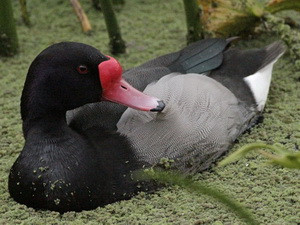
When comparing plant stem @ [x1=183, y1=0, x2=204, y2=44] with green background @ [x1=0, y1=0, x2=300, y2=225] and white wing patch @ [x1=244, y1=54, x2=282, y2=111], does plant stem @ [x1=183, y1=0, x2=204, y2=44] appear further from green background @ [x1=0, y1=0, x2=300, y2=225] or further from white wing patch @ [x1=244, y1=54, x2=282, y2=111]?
white wing patch @ [x1=244, y1=54, x2=282, y2=111]

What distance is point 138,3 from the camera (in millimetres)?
4738

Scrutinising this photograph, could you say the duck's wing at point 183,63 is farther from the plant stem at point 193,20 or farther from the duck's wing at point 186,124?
the plant stem at point 193,20

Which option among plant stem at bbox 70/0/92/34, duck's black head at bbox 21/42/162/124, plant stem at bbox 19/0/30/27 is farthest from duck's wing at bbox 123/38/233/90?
plant stem at bbox 19/0/30/27

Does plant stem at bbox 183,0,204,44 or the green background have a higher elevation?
plant stem at bbox 183,0,204,44

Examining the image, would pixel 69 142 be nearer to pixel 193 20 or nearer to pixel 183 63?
pixel 183 63

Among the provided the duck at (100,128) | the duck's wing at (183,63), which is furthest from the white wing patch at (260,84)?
the duck at (100,128)

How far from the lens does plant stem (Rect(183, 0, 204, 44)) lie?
3.73 metres

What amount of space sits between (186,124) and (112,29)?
4.13ft

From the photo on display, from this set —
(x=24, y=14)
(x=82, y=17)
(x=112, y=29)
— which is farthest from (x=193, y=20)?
(x=24, y=14)

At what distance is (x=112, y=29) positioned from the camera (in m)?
3.83

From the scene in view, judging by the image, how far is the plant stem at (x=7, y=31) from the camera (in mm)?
A: 3771

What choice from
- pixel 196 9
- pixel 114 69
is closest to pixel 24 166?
pixel 114 69

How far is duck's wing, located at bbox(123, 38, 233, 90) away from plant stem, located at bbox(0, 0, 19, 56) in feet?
3.40

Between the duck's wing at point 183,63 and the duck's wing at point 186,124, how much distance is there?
6 cm
